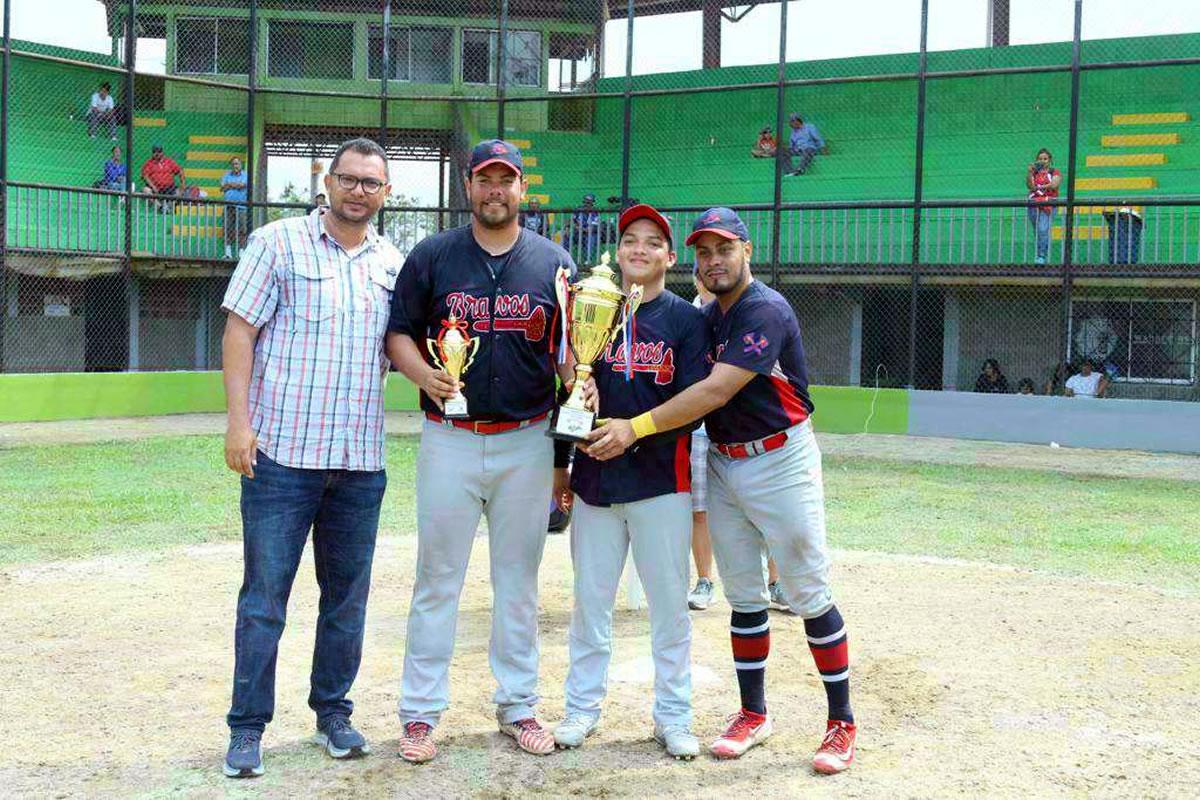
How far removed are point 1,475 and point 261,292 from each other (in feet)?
27.3

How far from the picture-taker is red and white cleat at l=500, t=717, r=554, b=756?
4.26 meters

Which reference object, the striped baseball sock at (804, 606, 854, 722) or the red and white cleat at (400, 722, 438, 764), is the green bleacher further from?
the striped baseball sock at (804, 606, 854, 722)

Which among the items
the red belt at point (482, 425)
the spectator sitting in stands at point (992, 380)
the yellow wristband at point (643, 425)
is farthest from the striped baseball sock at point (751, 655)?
the spectator sitting in stands at point (992, 380)

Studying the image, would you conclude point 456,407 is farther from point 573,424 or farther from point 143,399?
point 143,399

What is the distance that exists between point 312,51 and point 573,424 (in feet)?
81.0

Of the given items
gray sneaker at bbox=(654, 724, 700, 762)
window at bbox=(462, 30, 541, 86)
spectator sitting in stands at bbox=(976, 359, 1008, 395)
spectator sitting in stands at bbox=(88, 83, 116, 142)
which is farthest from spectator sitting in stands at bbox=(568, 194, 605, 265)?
gray sneaker at bbox=(654, 724, 700, 762)

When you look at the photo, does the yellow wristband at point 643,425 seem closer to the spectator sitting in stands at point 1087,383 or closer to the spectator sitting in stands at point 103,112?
the spectator sitting in stands at point 1087,383

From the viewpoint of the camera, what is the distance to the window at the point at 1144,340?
1852cm

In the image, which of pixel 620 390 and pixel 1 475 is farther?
pixel 1 475

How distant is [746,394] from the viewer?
14.2ft

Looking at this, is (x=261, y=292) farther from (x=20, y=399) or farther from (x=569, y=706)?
(x=20, y=399)

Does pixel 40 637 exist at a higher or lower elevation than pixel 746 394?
lower

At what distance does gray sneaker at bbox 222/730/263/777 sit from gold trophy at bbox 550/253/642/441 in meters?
1.40

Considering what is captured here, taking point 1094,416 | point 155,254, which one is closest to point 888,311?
point 1094,416
